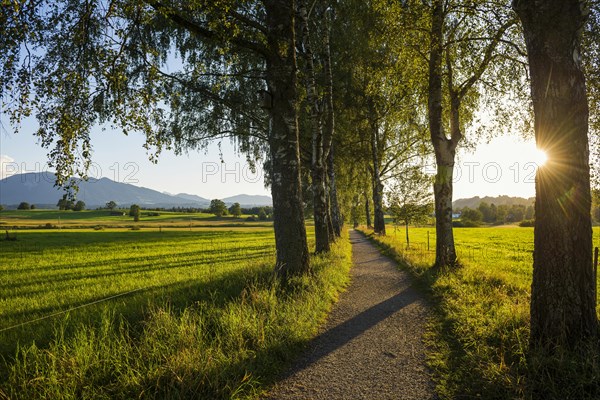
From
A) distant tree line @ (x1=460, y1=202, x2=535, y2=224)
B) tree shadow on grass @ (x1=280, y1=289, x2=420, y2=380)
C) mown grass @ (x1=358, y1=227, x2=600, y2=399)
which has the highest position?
mown grass @ (x1=358, y1=227, x2=600, y2=399)

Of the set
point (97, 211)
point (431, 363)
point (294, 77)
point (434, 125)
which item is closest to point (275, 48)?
point (294, 77)

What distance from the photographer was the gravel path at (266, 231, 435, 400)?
12.8 ft

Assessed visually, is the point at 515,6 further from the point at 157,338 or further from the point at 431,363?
the point at 157,338

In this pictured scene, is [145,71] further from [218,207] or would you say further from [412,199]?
[218,207]

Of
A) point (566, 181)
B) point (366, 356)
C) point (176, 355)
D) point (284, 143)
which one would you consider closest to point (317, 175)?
point (284, 143)

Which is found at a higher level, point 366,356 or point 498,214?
point 366,356

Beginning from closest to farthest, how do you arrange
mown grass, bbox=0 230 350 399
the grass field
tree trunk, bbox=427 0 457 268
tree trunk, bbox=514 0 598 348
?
mown grass, bbox=0 230 350 399 → tree trunk, bbox=514 0 598 348 → tree trunk, bbox=427 0 457 268 → the grass field

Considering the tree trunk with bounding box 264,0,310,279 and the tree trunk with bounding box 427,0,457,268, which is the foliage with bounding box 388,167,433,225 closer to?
the tree trunk with bounding box 427,0,457,268

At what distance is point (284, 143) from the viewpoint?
820 centimetres

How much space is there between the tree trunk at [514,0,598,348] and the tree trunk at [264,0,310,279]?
5164 millimetres

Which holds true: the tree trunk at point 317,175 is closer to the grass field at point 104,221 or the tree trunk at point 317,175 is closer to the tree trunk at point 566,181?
the tree trunk at point 566,181

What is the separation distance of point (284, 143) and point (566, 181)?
5673 millimetres

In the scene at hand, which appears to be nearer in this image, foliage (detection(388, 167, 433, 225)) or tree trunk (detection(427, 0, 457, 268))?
tree trunk (detection(427, 0, 457, 268))

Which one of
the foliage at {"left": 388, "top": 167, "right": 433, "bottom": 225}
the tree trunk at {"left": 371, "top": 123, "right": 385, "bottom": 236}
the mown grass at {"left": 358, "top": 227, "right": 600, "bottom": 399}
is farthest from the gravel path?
the tree trunk at {"left": 371, "top": 123, "right": 385, "bottom": 236}
